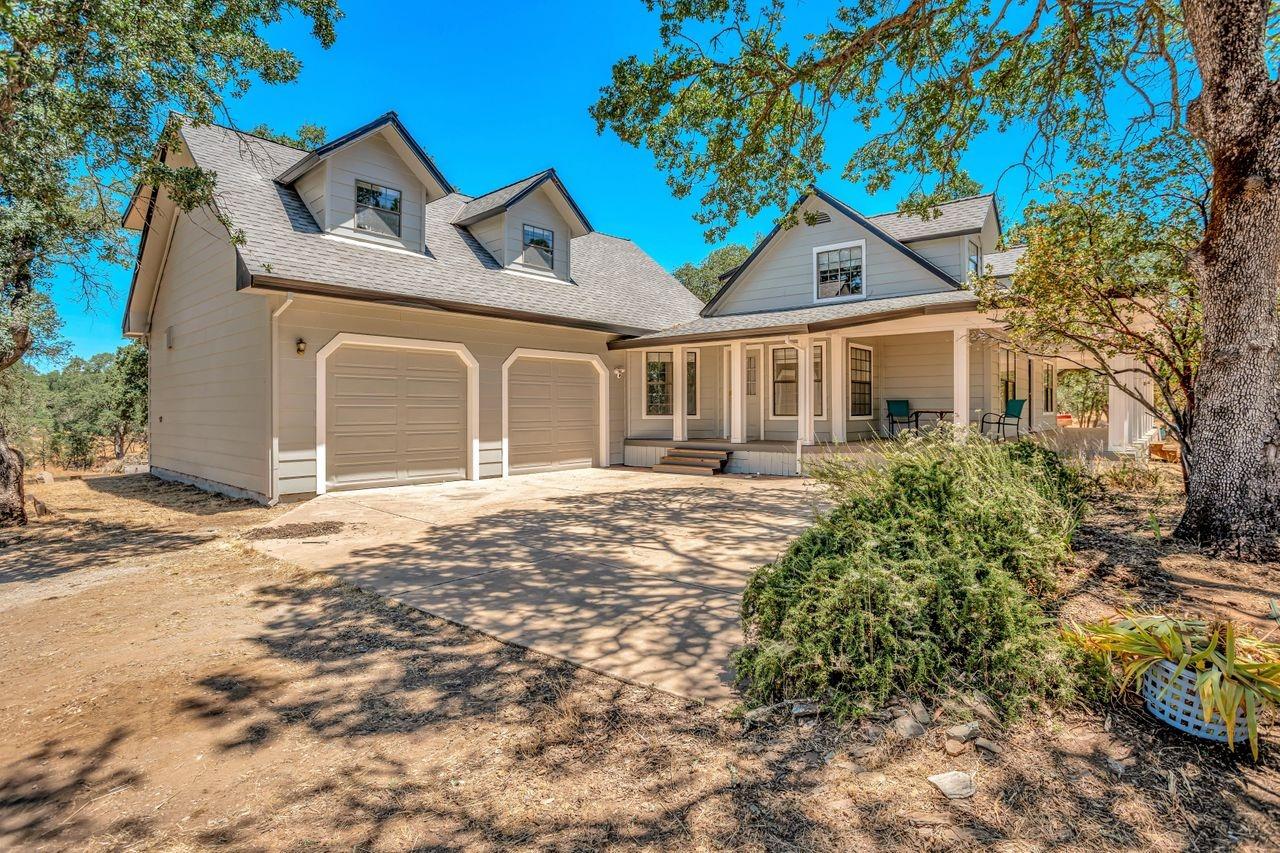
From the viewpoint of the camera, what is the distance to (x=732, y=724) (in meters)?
2.55

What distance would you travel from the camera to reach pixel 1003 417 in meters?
11.6

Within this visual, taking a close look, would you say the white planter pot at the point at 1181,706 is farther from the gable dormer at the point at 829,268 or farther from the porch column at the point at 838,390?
the gable dormer at the point at 829,268

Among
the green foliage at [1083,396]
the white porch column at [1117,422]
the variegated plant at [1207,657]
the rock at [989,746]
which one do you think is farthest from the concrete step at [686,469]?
the green foliage at [1083,396]

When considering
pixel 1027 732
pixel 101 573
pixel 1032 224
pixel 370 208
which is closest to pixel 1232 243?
pixel 1032 224

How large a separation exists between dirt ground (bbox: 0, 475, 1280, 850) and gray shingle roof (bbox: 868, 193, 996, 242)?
10.4 m

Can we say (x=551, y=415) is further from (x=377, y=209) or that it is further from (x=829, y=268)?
(x=829, y=268)

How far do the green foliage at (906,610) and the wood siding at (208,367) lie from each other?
819 centimetres

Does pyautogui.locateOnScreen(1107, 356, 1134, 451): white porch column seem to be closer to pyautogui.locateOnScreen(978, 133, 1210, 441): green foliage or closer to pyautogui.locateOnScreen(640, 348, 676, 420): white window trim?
pyautogui.locateOnScreen(978, 133, 1210, 441): green foliage

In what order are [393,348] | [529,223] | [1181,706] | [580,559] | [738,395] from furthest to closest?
[738,395] → [529,223] → [393,348] → [580,559] → [1181,706]

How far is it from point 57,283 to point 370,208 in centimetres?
589

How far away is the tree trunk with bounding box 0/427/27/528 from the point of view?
23.6ft

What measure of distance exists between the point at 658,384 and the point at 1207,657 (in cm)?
1185

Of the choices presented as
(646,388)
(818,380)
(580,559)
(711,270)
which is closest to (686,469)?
(646,388)

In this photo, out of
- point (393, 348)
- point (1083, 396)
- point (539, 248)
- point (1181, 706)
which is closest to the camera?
point (1181, 706)
